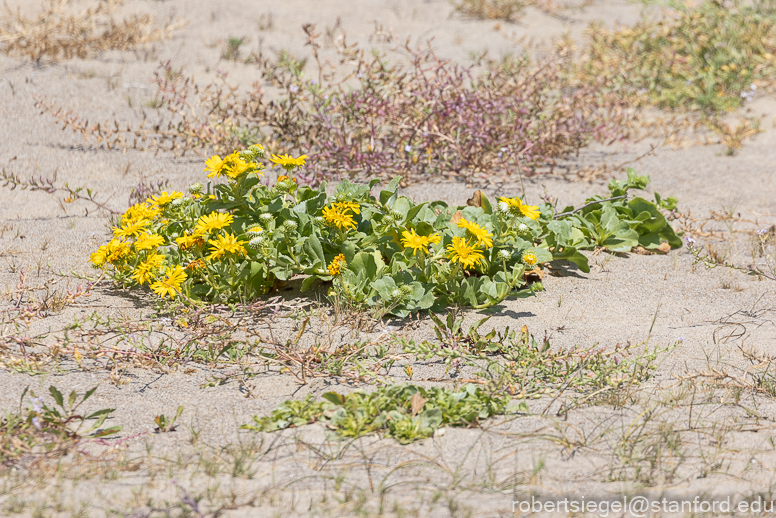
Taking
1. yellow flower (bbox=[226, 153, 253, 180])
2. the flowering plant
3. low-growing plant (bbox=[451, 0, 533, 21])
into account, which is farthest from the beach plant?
yellow flower (bbox=[226, 153, 253, 180])

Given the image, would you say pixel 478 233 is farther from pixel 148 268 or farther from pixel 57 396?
pixel 57 396

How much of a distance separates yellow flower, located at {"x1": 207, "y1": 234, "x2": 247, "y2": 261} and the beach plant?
4264mm

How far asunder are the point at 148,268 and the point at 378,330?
1.05 m

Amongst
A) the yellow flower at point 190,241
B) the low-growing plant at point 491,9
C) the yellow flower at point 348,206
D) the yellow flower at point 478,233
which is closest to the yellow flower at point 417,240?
the yellow flower at point 478,233

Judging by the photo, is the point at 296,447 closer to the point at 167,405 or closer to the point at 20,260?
the point at 167,405

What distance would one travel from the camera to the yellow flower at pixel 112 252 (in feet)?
10.6

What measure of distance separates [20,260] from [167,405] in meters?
1.66

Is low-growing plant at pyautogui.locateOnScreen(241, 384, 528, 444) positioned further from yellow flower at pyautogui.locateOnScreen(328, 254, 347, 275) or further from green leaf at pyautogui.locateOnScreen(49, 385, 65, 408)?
yellow flower at pyautogui.locateOnScreen(328, 254, 347, 275)

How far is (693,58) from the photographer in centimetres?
701

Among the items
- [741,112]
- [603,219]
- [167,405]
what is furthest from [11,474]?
[741,112]

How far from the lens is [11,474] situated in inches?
83.7

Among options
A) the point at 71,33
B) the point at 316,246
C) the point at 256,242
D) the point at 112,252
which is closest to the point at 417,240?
the point at 316,246

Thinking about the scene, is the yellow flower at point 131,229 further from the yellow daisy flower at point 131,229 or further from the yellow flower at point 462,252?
the yellow flower at point 462,252

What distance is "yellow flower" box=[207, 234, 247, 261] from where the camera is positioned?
3098 millimetres
